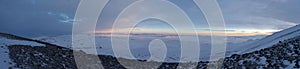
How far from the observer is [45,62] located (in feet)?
95.5

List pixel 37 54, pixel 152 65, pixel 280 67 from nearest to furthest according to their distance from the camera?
1. pixel 280 67
2. pixel 37 54
3. pixel 152 65

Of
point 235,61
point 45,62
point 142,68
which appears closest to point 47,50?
point 45,62

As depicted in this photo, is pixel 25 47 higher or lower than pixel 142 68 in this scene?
higher

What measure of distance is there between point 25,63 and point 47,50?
761 cm

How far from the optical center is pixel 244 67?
2805 centimetres

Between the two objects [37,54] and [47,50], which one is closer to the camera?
[37,54]

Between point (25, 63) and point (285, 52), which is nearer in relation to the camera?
point (25, 63)

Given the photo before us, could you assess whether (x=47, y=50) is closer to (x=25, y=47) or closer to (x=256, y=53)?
(x=25, y=47)

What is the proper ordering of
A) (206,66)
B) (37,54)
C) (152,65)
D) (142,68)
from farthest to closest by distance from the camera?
(152,65) → (142,68) → (206,66) → (37,54)


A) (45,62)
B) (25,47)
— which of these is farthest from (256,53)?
(25,47)

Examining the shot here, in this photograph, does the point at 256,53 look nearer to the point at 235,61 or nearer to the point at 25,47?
the point at 235,61

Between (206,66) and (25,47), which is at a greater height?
(25,47)

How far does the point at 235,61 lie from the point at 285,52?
14.3 feet

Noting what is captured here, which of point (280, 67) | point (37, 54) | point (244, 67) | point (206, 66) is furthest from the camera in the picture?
point (206, 66)
